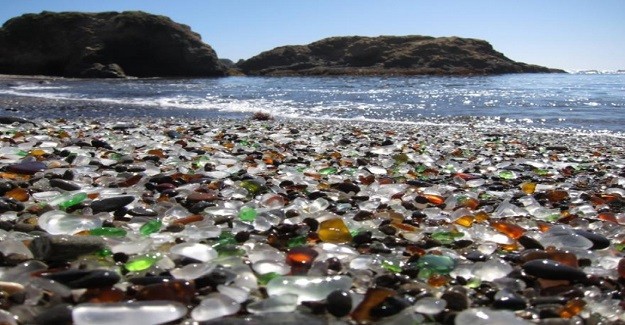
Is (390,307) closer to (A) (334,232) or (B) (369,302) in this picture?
(B) (369,302)

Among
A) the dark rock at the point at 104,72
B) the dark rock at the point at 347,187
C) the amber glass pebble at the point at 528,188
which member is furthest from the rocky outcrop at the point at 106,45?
the amber glass pebble at the point at 528,188

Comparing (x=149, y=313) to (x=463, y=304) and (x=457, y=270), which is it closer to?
(x=463, y=304)

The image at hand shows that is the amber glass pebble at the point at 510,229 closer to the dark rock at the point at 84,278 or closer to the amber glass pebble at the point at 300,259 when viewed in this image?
the amber glass pebble at the point at 300,259

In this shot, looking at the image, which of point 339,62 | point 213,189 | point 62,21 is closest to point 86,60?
point 62,21

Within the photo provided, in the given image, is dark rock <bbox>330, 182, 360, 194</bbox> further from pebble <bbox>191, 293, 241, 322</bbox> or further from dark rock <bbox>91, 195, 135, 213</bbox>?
pebble <bbox>191, 293, 241, 322</bbox>

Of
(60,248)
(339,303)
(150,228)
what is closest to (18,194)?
(150,228)

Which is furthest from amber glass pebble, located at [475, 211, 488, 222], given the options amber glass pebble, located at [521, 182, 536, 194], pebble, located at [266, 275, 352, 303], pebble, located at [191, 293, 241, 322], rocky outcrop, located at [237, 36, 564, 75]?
rocky outcrop, located at [237, 36, 564, 75]
